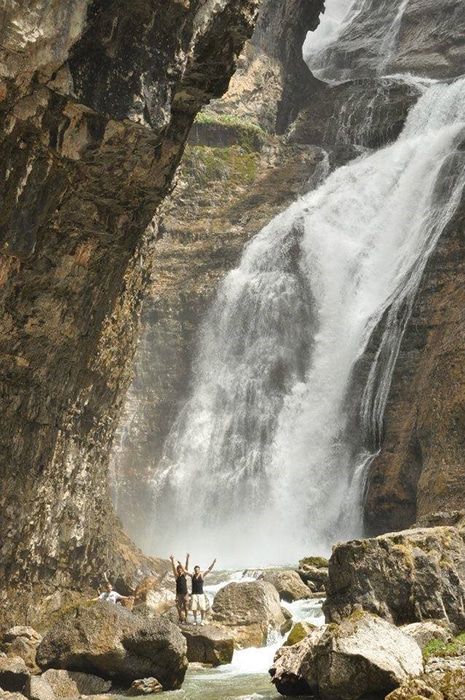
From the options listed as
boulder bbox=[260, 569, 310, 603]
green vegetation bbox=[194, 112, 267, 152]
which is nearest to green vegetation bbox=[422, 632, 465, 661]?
boulder bbox=[260, 569, 310, 603]

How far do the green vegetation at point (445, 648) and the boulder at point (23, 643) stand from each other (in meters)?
6.91

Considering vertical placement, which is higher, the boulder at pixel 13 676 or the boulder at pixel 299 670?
the boulder at pixel 299 670

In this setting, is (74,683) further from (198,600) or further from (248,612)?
(248,612)

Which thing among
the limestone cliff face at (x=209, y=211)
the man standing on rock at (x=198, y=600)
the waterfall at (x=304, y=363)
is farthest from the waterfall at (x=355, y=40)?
the man standing on rock at (x=198, y=600)

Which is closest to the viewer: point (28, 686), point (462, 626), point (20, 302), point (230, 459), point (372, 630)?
point (372, 630)

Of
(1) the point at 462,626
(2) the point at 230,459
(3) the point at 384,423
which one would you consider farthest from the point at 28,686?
(2) the point at 230,459

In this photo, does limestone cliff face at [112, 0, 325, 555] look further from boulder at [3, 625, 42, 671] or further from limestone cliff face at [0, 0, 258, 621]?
boulder at [3, 625, 42, 671]

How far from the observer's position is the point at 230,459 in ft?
116

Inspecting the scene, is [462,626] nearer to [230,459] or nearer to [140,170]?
[140,170]

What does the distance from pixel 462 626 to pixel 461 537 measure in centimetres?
227

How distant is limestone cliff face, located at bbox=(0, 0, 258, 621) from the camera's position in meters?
12.4

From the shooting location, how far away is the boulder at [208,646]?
1585 centimetres

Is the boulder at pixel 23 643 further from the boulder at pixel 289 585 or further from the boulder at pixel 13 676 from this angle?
the boulder at pixel 289 585

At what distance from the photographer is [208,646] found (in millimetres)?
15953
